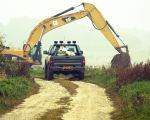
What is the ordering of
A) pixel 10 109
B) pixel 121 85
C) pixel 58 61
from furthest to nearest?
pixel 58 61 < pixel 121 85 < pixel 10 109

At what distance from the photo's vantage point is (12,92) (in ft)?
61.2

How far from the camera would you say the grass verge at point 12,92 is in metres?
16.4

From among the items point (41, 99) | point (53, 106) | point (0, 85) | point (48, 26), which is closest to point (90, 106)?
point (53, 106)

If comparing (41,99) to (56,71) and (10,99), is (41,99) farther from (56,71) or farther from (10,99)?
(56,71)

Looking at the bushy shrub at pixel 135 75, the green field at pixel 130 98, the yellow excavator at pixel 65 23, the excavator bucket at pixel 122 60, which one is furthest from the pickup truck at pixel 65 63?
the bushy shrub at pixel 135 75

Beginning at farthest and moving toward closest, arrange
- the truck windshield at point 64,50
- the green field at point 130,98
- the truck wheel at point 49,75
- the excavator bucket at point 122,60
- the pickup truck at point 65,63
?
the excavator bucket at point 122,60 → the truck windshield at point 64,50 → the truck wheel at point 49,75 → the pickup truck at point 65,63 → the green field at point 130,98

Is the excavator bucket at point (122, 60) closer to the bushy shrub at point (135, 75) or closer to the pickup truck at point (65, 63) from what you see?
the pickup truck at point (65, 63)

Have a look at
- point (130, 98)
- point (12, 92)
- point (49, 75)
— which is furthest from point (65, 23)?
point (130, 98)

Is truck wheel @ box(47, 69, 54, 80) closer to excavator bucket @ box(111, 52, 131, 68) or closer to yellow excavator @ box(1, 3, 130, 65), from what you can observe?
yellow excavator @ box(1, 3, 130, 65)

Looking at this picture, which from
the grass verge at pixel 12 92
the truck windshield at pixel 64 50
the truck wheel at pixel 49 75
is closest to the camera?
the grass verge at pixel 12 92

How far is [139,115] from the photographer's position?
13.7m

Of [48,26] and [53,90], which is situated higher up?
[48,26]

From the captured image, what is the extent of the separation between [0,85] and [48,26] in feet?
53.1

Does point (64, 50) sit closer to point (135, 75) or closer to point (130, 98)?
point (135, 75)
